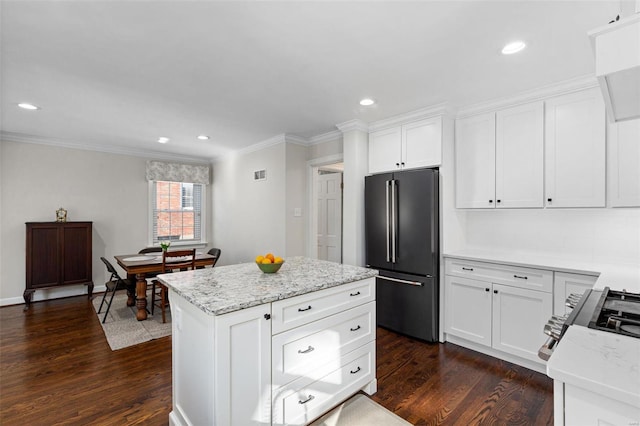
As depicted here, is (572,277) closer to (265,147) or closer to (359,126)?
(359,126)

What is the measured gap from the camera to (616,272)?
2.20 m

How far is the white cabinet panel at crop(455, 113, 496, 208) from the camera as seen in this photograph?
307 centimetres

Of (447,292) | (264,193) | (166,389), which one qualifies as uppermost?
(264,193)

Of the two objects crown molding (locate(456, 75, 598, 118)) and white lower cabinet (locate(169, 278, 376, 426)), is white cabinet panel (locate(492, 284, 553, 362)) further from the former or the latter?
crown molding (locate(456, 75, 598, 118))

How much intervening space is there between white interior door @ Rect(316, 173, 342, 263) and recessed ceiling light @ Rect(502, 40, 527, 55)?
3099 millimetres

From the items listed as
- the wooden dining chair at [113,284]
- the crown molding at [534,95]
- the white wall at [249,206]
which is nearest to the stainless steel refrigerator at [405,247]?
the crown molding at [534,95]

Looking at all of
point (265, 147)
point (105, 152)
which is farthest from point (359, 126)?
point (105, 152)

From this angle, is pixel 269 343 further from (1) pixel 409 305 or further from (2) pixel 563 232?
(2) pixel 563 232

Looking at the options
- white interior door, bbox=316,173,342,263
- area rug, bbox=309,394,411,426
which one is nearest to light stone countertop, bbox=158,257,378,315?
area rug, bbox=309,394,411,426

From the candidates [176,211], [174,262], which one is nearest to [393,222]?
[174,262]

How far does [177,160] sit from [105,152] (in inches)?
46.3

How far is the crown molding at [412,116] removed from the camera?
313cm

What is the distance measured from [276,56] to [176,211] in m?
4.71

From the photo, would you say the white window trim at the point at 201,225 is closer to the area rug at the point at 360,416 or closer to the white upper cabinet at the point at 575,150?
the area rug at the point at 360,416
